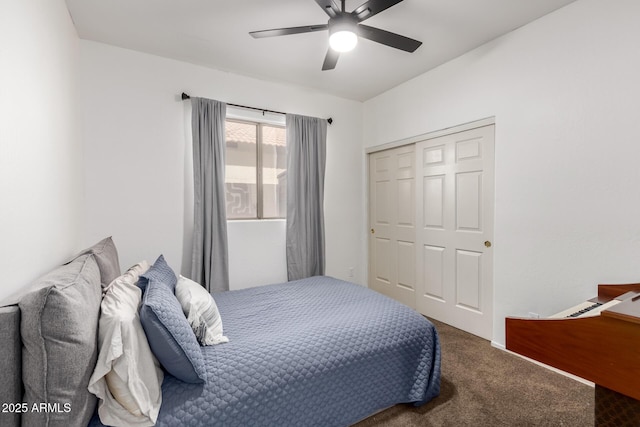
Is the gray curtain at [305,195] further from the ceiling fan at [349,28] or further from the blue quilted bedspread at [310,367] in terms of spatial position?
the ceiling fan at [349,28]

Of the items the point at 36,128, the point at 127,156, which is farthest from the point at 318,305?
the point at 127,156

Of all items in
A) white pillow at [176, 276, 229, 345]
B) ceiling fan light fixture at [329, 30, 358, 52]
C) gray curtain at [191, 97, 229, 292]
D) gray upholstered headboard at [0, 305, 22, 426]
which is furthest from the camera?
gray curtain at [191, 97, 229, 292]

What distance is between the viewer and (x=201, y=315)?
5.45ft

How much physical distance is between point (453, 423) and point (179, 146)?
121 inches

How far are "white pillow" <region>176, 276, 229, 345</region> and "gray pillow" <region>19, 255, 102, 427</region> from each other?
1.66ft

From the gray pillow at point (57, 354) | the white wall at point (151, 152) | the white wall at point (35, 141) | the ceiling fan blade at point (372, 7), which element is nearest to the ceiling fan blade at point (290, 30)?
the ceiling fan blade at point (372, 7)

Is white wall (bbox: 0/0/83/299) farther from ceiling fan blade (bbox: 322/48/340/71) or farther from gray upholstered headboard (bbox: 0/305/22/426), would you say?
ceiling fan blade (bbox: 322/48/340/71)

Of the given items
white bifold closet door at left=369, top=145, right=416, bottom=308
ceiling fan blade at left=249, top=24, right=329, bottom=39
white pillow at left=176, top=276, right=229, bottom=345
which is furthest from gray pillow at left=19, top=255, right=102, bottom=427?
white bifold closet door at left=369, top=145, right=416, bottom=308

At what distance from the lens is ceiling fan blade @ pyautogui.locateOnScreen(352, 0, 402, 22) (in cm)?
167

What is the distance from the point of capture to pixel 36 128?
146 centimetres

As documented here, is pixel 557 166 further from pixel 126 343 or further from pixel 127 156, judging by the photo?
pixel 127 156

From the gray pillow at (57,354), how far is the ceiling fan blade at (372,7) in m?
1.97

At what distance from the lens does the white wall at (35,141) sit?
45.6 inches

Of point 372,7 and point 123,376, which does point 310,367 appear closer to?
point 123,376
